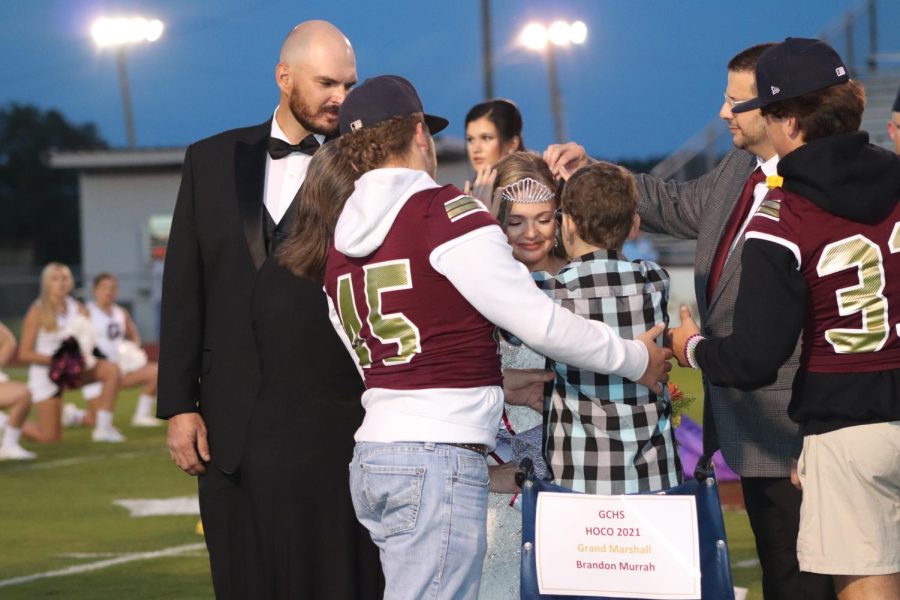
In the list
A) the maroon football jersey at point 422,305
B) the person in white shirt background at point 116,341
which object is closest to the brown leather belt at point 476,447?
the maroon football jersey at point 422,305

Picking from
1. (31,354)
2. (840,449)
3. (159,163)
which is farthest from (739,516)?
(159,163)

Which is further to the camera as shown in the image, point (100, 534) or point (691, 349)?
point (100, 534)

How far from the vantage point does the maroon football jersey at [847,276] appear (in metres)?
3.84

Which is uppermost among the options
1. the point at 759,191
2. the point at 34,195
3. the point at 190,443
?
the point at 34,195

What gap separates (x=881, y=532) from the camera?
390 cm

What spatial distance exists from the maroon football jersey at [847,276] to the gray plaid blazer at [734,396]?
64 centimetres

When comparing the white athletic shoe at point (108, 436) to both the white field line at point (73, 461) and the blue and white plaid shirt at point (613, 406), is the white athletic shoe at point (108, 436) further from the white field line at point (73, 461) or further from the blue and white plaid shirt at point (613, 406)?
the blue and white plaid shirt at point (613, 406)

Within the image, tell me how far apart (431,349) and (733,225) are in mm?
1673

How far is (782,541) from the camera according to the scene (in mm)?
4672

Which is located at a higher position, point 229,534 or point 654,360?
point 654,360

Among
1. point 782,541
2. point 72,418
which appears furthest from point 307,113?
point 72,418

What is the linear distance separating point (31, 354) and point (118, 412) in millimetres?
5034

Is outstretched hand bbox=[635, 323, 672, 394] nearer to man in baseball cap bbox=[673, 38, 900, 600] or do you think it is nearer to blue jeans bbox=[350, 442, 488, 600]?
man in baseball cap bbox=[673, 38, 900, 600]

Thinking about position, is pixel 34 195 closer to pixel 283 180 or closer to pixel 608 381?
pixel 283 180
